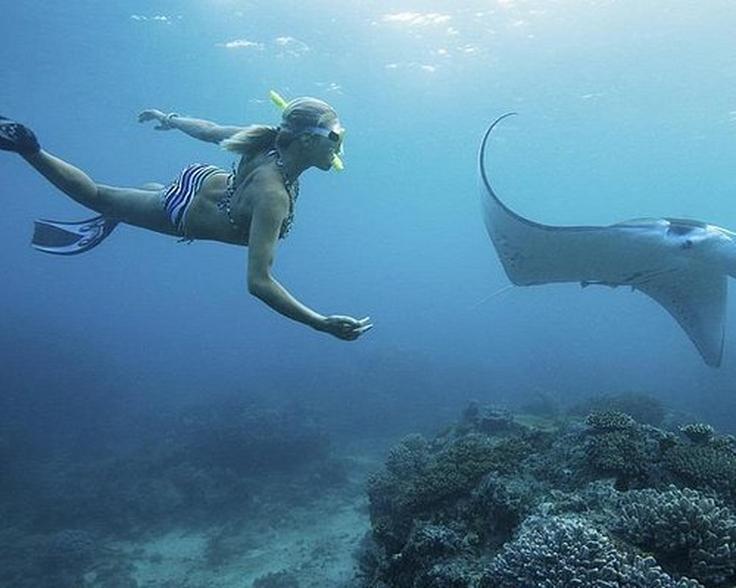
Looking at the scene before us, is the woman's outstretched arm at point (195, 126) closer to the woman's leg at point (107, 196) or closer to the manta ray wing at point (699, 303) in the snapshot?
the woman's leg at point (107, 196)

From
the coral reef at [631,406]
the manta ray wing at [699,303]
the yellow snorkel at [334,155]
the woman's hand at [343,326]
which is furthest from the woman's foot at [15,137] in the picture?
the coral reef at [631,406]

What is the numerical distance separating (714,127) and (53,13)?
44.4m

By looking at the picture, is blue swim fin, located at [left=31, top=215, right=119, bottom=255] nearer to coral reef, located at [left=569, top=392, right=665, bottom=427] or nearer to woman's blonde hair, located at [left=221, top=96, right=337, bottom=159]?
woman's blonde hair, located at [left=221, top=96, right=337, bottom=159]

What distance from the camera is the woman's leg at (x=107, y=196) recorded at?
16.6 ft

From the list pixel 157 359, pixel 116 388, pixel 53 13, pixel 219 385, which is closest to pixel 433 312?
pixel 157 359

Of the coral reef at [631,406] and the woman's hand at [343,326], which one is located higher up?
the woman's hand at [343,326]

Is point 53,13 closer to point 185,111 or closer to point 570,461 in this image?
point 185,111

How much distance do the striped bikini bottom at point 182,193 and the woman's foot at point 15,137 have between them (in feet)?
3.94

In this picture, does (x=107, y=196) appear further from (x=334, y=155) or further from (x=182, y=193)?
(x=334, y=155)

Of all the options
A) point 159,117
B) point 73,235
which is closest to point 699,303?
point 159,117

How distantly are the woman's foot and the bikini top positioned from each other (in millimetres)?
1764

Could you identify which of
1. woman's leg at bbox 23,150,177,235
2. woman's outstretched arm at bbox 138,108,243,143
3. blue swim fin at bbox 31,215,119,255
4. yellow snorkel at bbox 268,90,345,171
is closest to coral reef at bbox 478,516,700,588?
yellow snorkel at bbox 268,90,345,171

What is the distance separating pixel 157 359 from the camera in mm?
46406

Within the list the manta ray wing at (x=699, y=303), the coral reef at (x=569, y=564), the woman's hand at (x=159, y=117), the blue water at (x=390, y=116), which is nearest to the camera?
the coral reef at (x=569, y=564)
